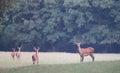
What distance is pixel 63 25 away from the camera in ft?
139

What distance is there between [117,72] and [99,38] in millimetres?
25460

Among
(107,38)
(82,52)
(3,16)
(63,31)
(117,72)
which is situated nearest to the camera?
(117,72)

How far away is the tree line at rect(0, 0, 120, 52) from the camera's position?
39594 mm

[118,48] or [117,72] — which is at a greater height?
[117,72]

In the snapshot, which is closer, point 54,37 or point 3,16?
point 3,16

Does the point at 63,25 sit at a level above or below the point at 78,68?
below

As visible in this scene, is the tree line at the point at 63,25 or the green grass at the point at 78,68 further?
the tree line at the point at 63,25

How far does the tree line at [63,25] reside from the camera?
130 feet

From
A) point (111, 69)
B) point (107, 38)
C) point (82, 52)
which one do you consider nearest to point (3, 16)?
point (82, 52)

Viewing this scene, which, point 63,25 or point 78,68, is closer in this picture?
point 78,68

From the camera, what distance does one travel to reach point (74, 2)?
40250mm

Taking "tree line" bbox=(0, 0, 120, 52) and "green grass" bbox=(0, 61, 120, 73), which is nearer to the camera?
"green grass" bbox=(0, 61, 120, 73)

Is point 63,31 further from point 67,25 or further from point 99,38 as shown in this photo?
point 99,38

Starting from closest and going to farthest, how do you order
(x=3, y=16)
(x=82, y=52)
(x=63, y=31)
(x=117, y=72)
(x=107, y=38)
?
(x=117, y=72) → (x=82, y=52) → (x=3, y=16) → (x=107, y=38) → (x=63, y=31)
